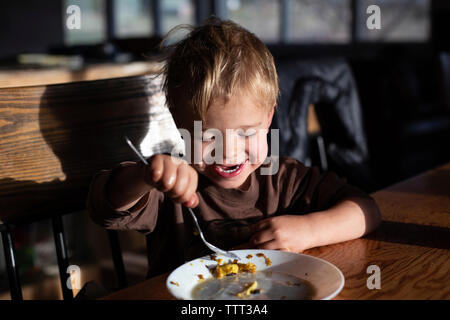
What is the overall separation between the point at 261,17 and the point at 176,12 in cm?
140

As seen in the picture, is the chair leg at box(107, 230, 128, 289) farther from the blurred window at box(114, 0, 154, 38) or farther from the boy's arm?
the blurred window at box(114, 0, 154, 38)

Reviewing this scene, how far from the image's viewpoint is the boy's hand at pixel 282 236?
778 mm

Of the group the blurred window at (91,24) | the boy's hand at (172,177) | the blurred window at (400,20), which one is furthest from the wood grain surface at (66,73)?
the blurred window at (91,24)

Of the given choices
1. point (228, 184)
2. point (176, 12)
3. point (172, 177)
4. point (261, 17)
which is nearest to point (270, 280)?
point (172, 177)

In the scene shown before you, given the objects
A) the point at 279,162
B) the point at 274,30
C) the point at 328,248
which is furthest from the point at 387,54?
the point at 328,248

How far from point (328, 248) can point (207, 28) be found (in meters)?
0.44

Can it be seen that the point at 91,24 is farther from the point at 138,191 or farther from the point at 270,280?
the point at 270,280

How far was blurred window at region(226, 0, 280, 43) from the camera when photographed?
5859mm

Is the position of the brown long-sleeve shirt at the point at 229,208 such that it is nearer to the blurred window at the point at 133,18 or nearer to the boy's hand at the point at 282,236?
the boy's hand at the point at 282,236

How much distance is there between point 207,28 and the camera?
93 cm

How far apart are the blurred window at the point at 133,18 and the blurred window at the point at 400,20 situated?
3082 millimetres

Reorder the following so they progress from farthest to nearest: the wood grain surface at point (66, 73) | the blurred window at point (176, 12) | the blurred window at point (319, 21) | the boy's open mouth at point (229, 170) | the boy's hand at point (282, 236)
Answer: the blurred window at point (176, 12) → the blurred window at point (319, 21) → the wood grain surface at point (66, 73) → the boy's open mouth at point (229, 170) → the boy's hand at point (282, 236)

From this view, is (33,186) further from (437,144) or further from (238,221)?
(437,144)

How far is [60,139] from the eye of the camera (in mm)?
909
